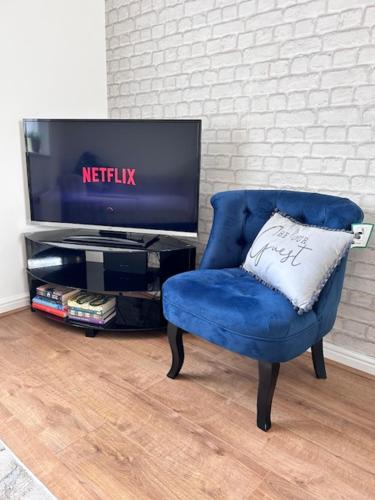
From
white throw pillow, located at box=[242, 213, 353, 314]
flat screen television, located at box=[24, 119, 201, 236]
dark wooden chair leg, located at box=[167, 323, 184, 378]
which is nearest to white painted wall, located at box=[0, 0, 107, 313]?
flat screen television, located at box=[24, 119, 201, 236]

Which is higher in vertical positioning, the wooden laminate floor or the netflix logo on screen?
the netflix logo on screen

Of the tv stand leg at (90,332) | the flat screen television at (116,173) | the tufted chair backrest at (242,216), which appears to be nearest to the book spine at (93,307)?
the tv stand leg at (90,332)

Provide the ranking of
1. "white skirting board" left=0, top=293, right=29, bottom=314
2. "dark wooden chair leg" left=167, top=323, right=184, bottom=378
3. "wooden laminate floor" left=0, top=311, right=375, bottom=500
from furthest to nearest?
"white skirting board" left=0, top=293, right=29, bottom=314 → "dark wooden chair leg" left=167, top=323, right=184, bottom=378 → "wooden laminate floor" left=0, top=311, right=375, bottom=500

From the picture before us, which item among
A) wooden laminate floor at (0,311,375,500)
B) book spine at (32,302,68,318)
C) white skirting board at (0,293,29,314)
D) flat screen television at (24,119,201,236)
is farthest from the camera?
white skirting board at (0,293,29,314)

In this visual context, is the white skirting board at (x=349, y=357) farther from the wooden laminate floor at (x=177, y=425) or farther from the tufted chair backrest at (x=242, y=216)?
the tufted chair backrest at (x=242, y=216)

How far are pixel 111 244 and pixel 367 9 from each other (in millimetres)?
1654

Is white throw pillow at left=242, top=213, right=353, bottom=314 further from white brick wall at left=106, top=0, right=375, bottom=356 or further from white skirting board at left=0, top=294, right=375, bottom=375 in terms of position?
white skirting board at left=0, top=294, right=375, bottom=375

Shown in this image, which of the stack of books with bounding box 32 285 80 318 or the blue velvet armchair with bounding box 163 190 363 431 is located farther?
the stack of books with bounding box 32 285 80 318

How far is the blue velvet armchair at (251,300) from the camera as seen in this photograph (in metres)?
1.37

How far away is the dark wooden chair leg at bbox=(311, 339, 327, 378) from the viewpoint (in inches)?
70.4

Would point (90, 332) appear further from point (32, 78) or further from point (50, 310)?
point (32, 78)

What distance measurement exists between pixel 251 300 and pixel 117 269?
0.95 metres

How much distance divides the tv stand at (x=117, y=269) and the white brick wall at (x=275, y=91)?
41 cm

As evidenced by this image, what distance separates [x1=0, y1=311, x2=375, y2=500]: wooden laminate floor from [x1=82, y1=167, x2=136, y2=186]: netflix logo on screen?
3.04ft
